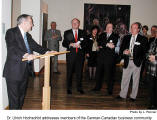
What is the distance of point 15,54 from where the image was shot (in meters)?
3.34

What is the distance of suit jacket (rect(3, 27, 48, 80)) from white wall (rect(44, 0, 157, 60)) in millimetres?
8407

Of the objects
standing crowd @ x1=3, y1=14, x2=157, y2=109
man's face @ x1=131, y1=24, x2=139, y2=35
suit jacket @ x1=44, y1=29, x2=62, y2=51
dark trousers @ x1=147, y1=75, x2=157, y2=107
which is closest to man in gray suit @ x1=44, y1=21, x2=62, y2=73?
suit jacket @ x1=44, y1=29, x2=62, y2=51

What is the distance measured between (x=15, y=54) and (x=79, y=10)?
8.77 metres

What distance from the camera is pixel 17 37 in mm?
3373

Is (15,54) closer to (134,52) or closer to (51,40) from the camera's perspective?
(134,52)

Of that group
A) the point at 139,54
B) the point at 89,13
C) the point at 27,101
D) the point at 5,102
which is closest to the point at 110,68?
the point at 139,54

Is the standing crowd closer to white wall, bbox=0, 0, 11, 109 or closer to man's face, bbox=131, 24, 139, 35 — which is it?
man's face, bbox=131, 24, 139, 35

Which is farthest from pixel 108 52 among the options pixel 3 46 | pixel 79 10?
pixel 79 10

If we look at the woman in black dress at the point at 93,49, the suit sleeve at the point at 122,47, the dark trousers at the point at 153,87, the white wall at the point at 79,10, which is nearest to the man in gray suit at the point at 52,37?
the woman in black dress at the point at 93,49

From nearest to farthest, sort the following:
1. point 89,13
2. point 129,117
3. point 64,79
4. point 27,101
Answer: point 129,117, point 27,101, point 64,79, point 89,13

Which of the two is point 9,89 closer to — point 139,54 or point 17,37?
point 17,37

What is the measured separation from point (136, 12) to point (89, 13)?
7.98 ft

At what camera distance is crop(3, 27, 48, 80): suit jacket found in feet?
10.9

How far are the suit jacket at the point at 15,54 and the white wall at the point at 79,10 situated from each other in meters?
8.41
